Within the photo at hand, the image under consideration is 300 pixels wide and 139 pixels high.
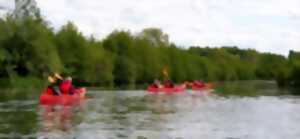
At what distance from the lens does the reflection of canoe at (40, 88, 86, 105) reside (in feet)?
126

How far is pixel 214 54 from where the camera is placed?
606 ft

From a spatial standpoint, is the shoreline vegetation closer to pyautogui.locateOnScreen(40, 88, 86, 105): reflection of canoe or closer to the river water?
pyautogui.locateOnScreen(40, 88, 86, 105): reflection of canoe

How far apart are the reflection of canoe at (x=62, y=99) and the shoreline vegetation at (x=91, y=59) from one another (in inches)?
990

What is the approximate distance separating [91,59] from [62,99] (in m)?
48.2

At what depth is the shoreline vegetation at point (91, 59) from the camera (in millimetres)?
70375

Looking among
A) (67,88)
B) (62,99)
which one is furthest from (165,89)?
(62,99)

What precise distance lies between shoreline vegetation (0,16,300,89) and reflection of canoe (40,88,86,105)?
25.1 metres

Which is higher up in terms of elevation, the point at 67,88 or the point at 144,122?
the point at 67,88

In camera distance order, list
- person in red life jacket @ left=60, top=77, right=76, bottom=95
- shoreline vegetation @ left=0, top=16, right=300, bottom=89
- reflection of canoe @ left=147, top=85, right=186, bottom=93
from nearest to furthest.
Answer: person in red life jacket @ left=60, top=77, right=76, bottom=95, reflection of canoe @ left=147, top=85, right=186, bottom=93, shoreline vegetation @ left=0, top=16, right=300, bottom=89

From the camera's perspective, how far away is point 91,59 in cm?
8806

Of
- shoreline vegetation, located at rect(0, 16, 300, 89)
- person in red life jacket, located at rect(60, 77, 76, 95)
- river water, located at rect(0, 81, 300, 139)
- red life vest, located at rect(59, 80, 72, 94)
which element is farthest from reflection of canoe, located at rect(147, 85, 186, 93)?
river water, located at rect(0, 81, 300, 139)

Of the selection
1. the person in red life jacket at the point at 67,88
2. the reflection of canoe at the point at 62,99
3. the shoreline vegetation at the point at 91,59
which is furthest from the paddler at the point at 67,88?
the shoreline vegetation at the point at 91,59

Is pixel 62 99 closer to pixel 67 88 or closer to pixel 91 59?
pixel 67 88

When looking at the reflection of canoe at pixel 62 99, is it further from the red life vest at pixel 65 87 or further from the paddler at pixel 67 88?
the red life vest at pixel 65 87
